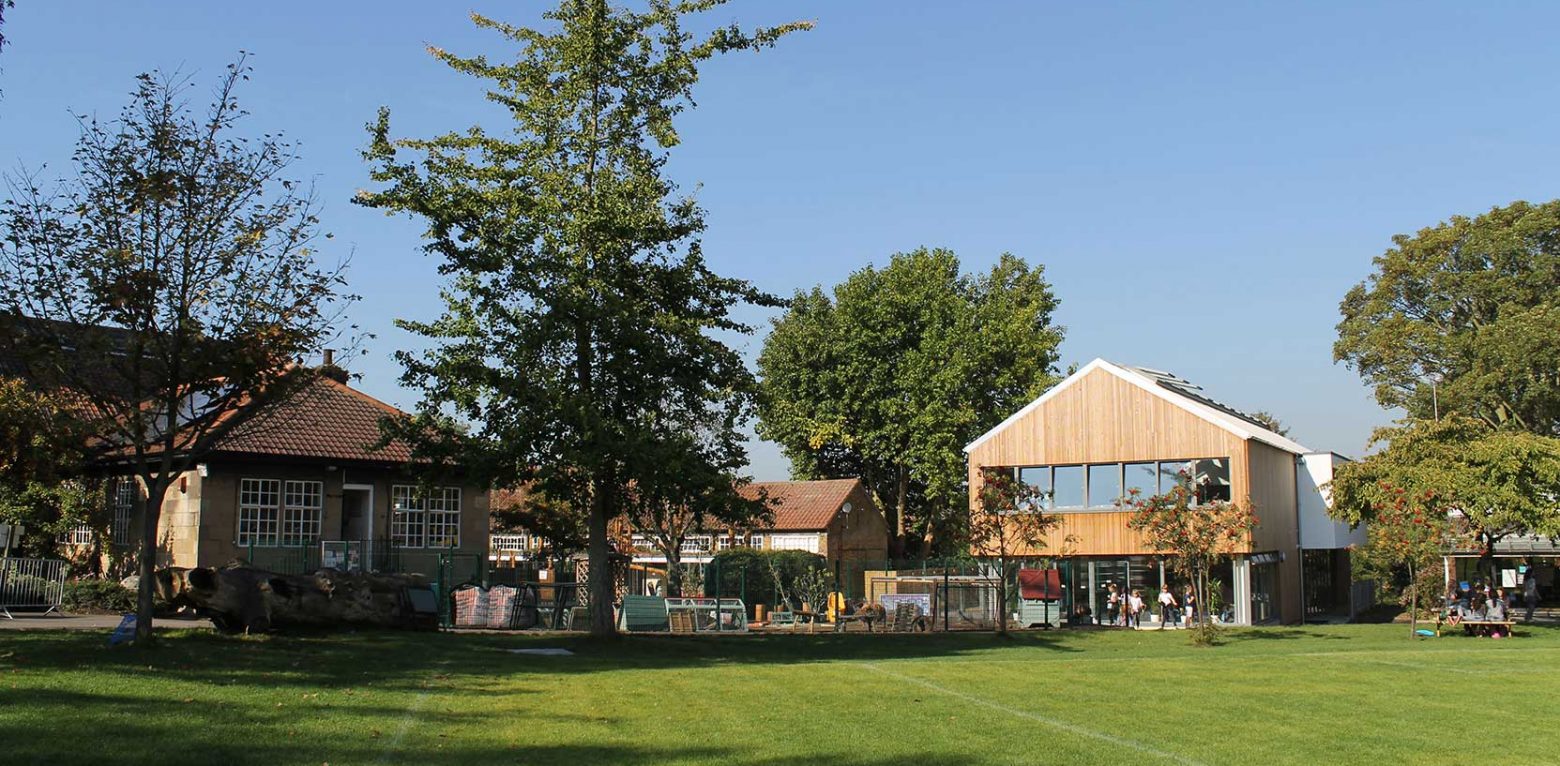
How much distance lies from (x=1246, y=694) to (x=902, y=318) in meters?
41.6

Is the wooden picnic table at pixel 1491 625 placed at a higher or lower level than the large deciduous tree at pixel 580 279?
lower

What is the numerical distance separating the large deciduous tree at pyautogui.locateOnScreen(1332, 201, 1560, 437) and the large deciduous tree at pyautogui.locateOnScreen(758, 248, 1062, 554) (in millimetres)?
14986

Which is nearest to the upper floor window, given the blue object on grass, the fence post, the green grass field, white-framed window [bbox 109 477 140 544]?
the fence post

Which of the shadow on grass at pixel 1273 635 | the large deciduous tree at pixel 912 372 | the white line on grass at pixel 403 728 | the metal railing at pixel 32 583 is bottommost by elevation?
the shadow on grass at pixel 1273 635

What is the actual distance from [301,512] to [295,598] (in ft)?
38.4

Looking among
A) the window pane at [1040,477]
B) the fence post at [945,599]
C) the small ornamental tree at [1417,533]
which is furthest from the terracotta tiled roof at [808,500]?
the small ornamental tree at [1417,533]

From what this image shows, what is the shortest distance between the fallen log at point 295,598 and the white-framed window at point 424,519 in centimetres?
973

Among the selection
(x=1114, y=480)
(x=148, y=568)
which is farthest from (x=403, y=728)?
(x=1114, y=480)

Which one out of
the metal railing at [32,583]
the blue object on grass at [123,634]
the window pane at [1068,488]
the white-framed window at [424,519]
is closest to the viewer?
the blue object on grass at [123,634]

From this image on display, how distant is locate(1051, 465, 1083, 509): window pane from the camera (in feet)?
140

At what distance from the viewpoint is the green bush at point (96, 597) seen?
29.6 m

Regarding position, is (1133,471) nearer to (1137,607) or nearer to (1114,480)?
(1114,480)

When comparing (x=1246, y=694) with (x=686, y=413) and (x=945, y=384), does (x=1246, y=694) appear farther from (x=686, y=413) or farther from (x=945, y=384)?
(x=945, y=384)

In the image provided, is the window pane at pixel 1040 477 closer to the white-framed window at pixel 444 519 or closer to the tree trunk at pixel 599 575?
the white-framed window at pixel 444 519
